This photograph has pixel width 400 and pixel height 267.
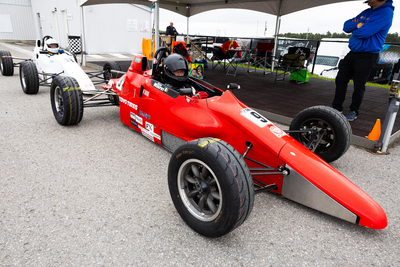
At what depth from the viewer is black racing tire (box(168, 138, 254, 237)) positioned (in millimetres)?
1742

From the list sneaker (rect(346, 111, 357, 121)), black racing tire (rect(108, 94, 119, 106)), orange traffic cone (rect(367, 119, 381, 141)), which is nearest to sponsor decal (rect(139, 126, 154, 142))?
black racing tire (rect(108, 94, 119, 106))

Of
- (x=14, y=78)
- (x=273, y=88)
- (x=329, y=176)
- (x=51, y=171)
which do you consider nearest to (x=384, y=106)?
(x=273, y=88)

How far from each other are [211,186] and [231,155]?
0.35 metres

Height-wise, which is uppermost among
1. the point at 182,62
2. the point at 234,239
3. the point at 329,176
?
the point at 182,62

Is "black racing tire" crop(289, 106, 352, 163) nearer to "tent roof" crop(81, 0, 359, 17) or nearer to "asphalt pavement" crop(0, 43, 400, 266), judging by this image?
"asphalt pavement" crop(0, 43, 400, 266)

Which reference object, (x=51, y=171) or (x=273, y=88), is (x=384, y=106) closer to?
(x=273, y=88)

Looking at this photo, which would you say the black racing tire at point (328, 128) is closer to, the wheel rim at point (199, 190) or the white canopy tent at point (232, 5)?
the wheel rim at point (199, 190)

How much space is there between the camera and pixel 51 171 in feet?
9.68

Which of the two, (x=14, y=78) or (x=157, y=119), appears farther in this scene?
(x=14, y=78)

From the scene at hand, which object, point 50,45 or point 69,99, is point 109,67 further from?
point 69,99

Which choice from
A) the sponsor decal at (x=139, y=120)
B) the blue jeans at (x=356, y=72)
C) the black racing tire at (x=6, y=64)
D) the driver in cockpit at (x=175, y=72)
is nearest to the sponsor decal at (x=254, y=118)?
the driver in cockpit at (x=175, y=72)

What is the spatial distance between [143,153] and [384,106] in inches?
229

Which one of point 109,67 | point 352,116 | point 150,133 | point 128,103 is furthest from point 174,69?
point 109,67

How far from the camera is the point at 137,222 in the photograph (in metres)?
2.20
